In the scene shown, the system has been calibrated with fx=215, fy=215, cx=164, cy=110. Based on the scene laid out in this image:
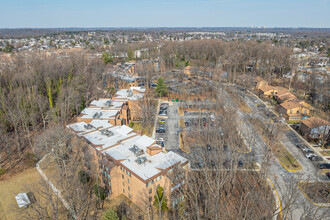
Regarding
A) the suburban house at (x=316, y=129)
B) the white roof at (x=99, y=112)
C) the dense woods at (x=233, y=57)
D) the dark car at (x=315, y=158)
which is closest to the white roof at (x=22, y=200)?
the white roof at (x=99, y=112)

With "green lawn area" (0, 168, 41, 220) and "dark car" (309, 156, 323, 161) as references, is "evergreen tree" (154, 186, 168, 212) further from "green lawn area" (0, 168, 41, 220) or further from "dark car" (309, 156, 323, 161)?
"dark car" (309, 156, 323, 161)

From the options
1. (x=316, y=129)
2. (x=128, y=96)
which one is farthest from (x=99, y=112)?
(x=316, y=129)

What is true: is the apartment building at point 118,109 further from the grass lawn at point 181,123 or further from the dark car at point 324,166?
the dark car at point 324,166

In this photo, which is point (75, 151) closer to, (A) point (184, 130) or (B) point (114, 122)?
(B) point (114, 122)

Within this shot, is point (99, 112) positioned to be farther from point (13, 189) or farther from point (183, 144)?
point (13, 189)

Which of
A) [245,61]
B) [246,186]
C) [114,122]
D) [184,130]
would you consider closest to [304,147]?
[246,186]

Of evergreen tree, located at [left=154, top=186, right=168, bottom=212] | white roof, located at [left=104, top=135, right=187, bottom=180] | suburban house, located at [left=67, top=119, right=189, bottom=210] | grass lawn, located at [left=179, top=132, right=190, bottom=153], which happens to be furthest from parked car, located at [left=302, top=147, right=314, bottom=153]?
evergreen tree, located at [left=154, top=186, right=168, bottom=212]
